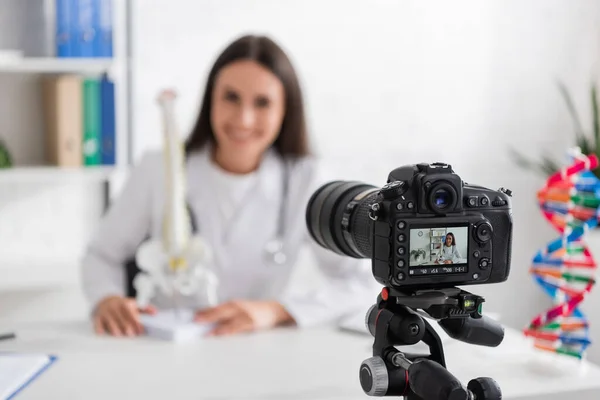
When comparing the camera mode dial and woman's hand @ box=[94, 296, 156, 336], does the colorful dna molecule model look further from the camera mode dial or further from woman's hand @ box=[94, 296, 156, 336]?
woman's hand @ box=[94, 296, 156, 336]

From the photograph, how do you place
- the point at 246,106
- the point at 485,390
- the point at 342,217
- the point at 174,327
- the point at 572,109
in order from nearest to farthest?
the point at 485,390, the point at 342,217, the point at 174,327, the point at 246,106, the point at 572,109

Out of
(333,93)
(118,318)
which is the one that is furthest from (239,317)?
(333,93)

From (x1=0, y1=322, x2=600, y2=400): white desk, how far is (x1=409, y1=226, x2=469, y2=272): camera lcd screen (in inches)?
17.1

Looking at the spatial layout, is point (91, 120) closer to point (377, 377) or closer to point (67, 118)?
point (67, 118)

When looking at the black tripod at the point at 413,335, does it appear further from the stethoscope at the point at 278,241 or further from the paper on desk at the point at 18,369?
the stethoscope at the point at 278,241

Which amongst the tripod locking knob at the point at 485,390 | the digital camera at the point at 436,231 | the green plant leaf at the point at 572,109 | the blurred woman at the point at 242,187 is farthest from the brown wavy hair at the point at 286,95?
the green plant leaf at the point at 572,109

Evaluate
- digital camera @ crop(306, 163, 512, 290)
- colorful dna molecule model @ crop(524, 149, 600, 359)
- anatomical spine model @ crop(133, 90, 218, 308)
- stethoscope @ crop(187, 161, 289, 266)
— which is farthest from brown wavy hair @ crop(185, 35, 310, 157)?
digital camera @ crop(306, 163, 512, 290)

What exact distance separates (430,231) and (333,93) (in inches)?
92.1

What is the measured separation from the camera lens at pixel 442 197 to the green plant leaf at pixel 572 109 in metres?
2.62

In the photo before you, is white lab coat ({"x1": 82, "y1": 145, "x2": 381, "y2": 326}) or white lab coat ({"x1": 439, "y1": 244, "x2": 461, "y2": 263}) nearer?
white lab coat ({"x1": 439, "y1": 244, "x2": 461, "y2": 263})

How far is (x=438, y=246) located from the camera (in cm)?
104

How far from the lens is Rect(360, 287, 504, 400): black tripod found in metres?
1.03

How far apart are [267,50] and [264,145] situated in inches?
9.8

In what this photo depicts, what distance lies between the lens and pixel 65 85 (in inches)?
107
